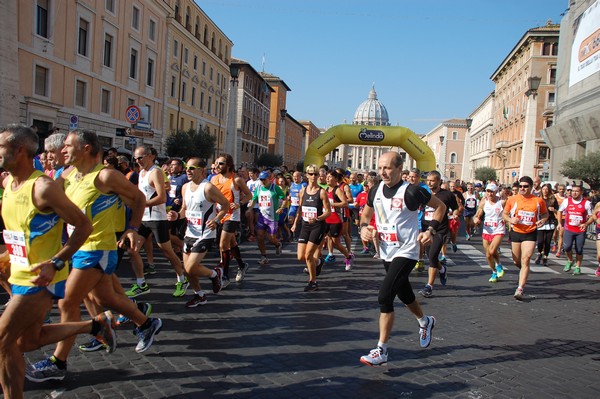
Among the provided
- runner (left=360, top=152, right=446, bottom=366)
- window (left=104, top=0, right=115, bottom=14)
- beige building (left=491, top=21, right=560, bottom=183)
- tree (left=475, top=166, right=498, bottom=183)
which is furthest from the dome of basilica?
runner (left=360, top=152, right=446, bottom=366)

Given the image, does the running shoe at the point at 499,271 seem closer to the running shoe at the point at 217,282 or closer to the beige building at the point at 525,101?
the running shoe at the point at 217,282

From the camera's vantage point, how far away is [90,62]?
2900 centimetres

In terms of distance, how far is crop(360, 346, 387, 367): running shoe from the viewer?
480 cm

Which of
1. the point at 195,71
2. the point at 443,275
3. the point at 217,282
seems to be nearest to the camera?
the point at 217,282

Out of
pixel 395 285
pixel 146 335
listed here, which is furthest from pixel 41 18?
pixel 395 285

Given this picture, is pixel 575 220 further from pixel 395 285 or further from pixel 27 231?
pixel 27 231

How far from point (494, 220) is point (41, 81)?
22.3 meters

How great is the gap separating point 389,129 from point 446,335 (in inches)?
995

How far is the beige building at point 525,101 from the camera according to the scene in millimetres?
58250

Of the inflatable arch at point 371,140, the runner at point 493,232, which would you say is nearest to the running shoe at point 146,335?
the runner at point 493,232

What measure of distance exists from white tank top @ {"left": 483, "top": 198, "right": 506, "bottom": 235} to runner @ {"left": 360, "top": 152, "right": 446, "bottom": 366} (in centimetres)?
551

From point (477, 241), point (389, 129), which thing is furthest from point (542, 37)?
point (477, 241)

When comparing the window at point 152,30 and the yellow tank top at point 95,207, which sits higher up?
the window at point 152,30

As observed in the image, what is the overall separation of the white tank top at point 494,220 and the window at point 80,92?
2385 centimetres
